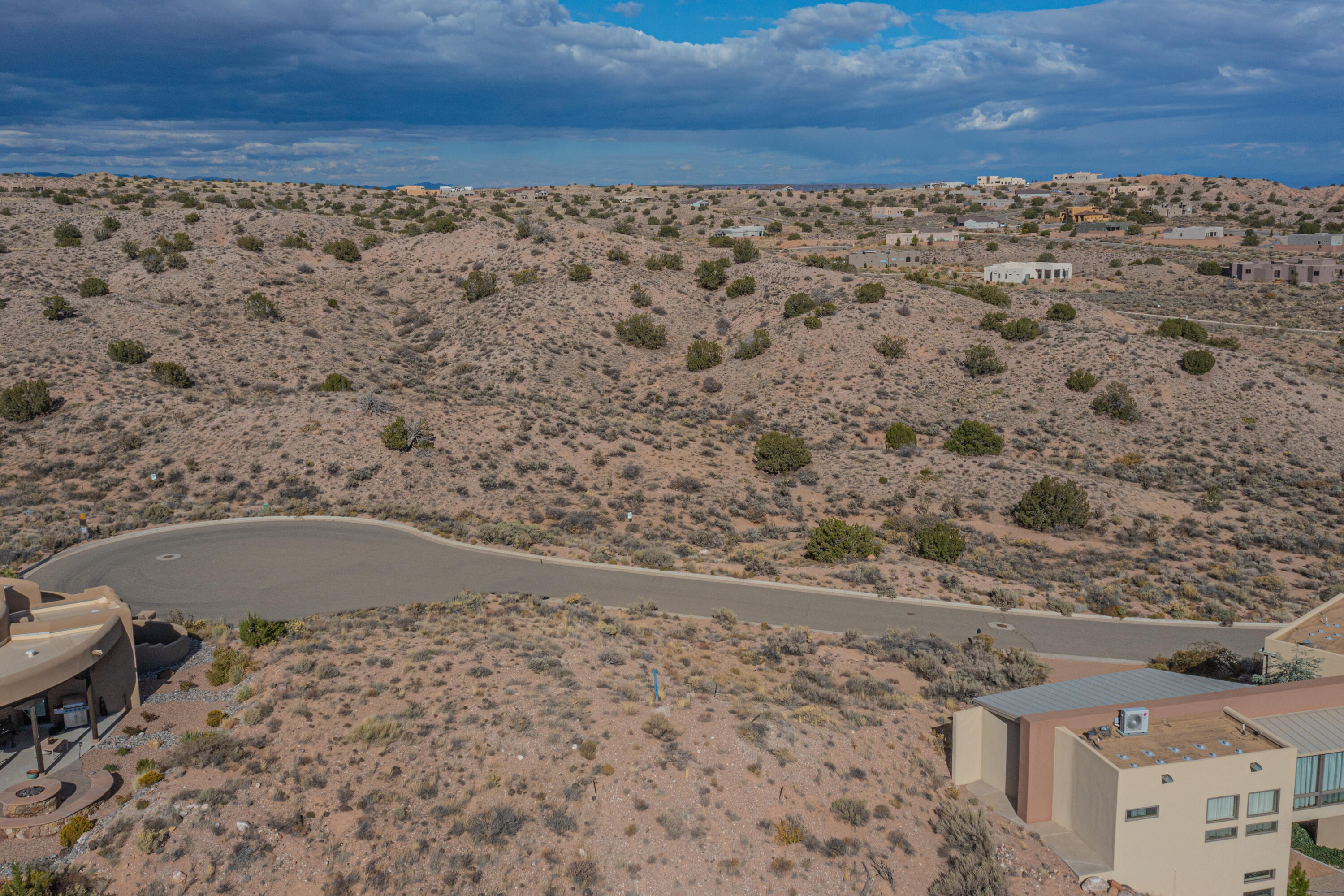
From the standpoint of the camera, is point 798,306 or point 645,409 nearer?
point 645,409

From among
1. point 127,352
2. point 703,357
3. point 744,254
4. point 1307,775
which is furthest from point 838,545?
point 744,254

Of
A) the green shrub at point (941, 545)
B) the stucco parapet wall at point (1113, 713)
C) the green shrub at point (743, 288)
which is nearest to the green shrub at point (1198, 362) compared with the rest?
the green shrub at point (941, 545)

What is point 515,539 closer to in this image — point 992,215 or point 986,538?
point 986,538

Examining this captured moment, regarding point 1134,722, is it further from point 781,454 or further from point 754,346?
point 754,346

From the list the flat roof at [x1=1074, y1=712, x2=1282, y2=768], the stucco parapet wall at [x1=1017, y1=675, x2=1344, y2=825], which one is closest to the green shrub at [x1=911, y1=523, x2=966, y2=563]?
the stucco parapet wall at [x1=1017, y1=675, x2=1344, y2=825]

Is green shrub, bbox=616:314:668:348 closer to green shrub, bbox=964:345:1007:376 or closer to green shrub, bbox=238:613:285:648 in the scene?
green shrub, bbox=964:345:1007:376

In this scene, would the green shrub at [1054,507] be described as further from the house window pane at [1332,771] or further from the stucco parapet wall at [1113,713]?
the house window pane at [1332,771]

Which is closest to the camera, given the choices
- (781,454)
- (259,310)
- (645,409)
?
(781,454)
